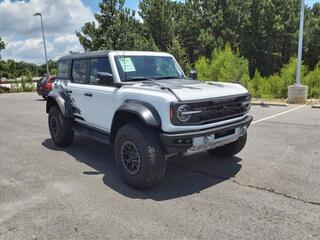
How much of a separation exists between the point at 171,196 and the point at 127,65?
2.23m

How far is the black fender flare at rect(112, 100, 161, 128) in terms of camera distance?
14.4 feet

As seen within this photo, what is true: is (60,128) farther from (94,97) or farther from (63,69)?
(94,97)

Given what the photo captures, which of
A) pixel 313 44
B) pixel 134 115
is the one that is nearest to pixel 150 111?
pixel 134 115

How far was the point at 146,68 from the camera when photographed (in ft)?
19.0

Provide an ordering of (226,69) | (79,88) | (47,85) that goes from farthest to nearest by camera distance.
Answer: (47,85) → (226,69) → (79,88)

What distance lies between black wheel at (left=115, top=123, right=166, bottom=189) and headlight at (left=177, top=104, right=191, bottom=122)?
46cm

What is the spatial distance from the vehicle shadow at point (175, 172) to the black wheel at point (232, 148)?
11 centimetres

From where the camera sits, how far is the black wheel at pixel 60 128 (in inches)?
271

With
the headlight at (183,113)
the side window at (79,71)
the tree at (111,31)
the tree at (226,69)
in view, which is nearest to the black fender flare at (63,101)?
the side window at (79,71)

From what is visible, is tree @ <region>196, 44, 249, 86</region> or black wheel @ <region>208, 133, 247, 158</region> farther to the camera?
tree @ <region>196, 44, 249, 86</region>

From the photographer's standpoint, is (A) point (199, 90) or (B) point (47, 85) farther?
(B) point (47, 85)

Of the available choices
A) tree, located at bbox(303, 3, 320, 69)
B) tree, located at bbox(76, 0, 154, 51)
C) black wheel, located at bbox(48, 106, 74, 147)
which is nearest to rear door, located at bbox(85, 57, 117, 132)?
black wheel, located at bbox(48, 106, 74, 147)

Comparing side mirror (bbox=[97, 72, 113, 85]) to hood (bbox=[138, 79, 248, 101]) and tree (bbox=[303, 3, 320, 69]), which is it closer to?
hood (bbox=[138, 79, 248, 101])

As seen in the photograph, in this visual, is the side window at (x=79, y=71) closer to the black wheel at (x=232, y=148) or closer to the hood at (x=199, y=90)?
the hood at (x=199, y=90)
